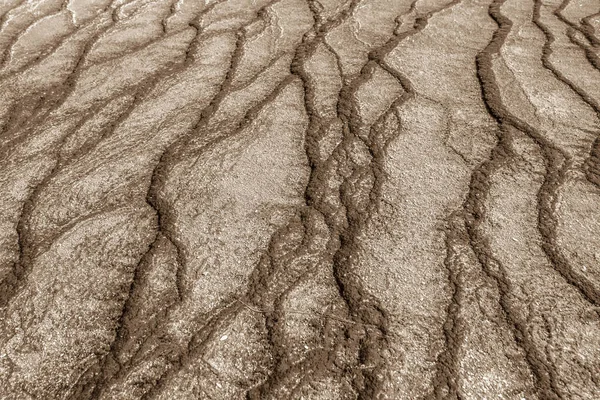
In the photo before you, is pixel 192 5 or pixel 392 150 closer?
pixel 392 150

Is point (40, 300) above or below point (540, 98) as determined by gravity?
above

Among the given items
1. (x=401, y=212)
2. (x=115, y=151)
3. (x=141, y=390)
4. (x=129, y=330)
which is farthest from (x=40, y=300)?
(x=401, y=212)

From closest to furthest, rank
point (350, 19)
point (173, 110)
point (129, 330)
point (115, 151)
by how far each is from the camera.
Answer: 1. point (129, 330)
2. point (115, 151)
3. point (173, 110)
4. point (350, 19)

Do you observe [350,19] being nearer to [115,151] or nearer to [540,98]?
[540,98]

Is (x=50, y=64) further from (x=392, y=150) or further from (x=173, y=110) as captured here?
(x=392, y=150)

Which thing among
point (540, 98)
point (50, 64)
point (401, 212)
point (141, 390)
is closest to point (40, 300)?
point (141, 390)

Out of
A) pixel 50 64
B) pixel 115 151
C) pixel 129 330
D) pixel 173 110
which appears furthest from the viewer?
pixel 50 64
